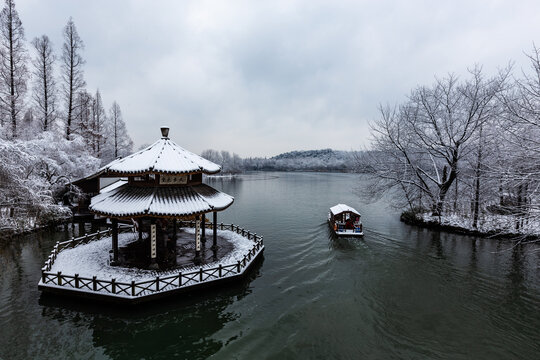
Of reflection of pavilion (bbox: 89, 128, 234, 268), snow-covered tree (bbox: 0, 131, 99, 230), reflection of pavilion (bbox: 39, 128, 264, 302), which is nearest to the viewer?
reflection of pavilion (bbox: 39, 128, 264, 302)

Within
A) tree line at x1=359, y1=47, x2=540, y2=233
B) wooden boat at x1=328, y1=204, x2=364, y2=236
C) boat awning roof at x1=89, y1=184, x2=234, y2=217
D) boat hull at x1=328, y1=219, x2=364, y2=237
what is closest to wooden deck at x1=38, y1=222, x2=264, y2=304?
boat awning roof at x1=89, y1=184, x2=234, y2=217

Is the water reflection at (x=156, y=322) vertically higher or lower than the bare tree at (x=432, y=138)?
lower

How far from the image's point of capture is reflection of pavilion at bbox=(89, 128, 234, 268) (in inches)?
540

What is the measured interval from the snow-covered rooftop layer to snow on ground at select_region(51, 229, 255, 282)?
17.3 ft

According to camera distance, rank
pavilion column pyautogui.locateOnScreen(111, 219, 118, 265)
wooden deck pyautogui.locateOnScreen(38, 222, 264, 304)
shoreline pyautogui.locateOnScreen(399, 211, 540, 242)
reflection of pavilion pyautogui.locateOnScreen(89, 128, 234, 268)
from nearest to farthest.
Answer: wooden deck pyautogui.locateOnScreen(38, 222, 264, 304)
reflection of pavilion pyautogui.locateOnScreen(89, 128, 234, 268)
pavilion column pyautogui.locateOnScreen(111, 219, 118, 265)
shoreline pyautogui.locateOnScreen(399, 211, 540, 242)

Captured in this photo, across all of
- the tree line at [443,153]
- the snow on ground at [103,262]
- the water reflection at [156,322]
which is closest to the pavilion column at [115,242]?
the snow on ground at [103,262]

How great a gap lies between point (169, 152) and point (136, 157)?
1.94 m

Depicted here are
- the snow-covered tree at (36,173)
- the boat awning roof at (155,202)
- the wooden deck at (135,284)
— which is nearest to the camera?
the wooden deck at (135,284)

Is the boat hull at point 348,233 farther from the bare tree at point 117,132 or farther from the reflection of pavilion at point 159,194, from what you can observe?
the bare tree at point 117,132

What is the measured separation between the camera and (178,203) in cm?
1427

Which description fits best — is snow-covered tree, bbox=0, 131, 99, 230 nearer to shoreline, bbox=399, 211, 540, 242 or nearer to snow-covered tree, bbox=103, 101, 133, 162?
snow-covered tree, bbox=103, 101, 133, 162

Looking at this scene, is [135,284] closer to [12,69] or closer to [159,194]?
[159,194]

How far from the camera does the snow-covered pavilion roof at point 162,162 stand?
1436 cm

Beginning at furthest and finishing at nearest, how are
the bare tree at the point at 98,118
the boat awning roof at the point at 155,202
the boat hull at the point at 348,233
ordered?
the bare tree at the point at 98,118, the boat hull at the point at 348,233, the boat awning roof at the point at 155,202
